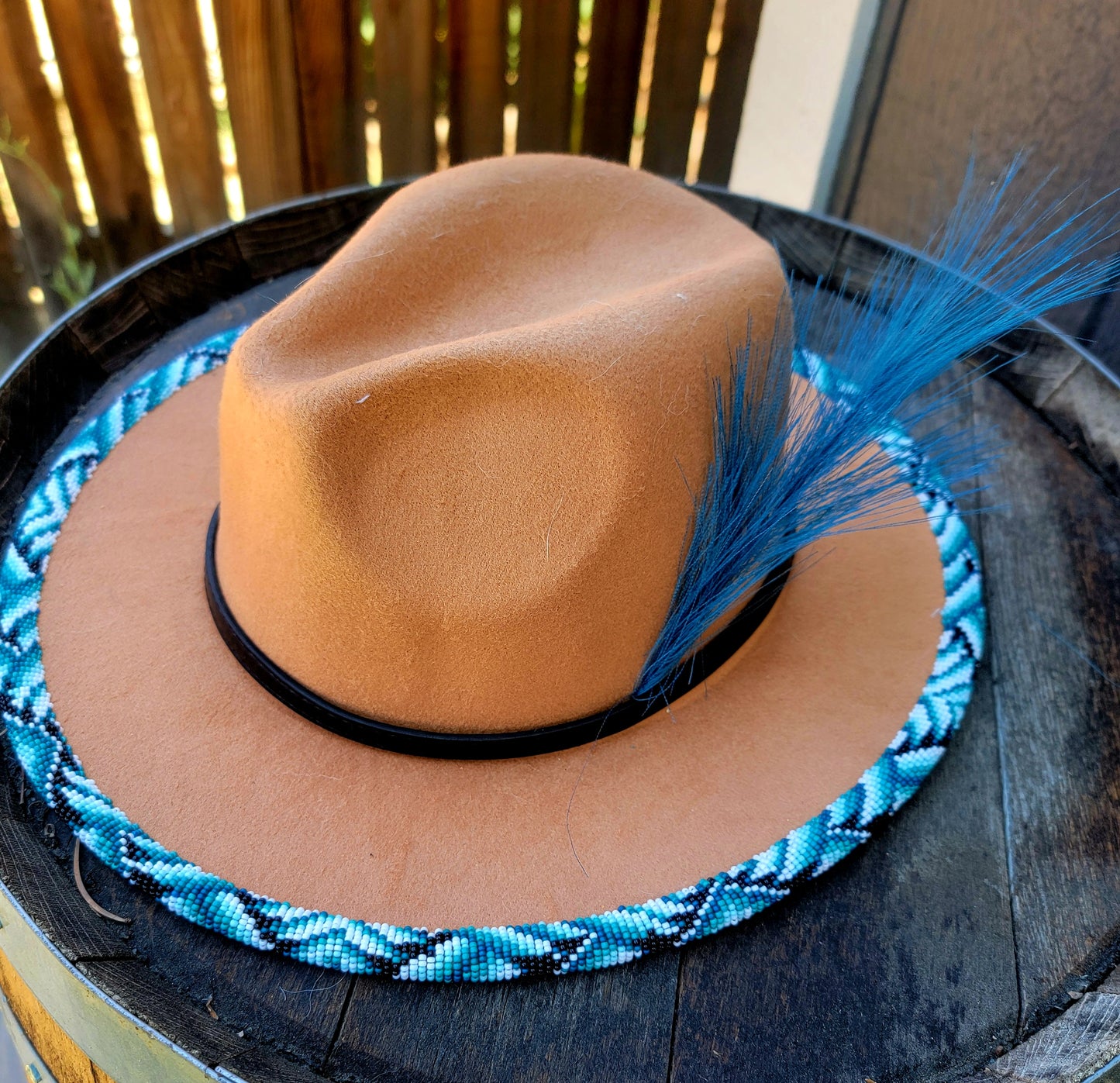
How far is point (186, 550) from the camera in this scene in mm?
1161

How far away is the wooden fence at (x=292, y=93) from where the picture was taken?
197 cm

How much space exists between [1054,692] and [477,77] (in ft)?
6.44

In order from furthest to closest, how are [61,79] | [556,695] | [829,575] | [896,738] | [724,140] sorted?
1. [724,140]
2. [61,79]
3. [829,575]
4. [896,738]
5. [556,695]

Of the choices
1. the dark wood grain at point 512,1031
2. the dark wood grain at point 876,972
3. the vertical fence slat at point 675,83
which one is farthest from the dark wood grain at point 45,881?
the vertical fence slat at point 675,83

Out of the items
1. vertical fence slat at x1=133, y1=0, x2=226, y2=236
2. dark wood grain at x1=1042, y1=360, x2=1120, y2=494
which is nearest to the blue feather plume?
dark wood grain at x1=1042, y1=360, x2=1120, y2=494

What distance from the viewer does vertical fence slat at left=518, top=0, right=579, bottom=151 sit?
2.26m

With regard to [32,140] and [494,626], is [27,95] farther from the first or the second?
[494,626]

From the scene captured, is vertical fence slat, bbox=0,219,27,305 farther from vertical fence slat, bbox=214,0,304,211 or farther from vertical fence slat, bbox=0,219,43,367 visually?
vertical fence slat, bbox=214,0,304,211

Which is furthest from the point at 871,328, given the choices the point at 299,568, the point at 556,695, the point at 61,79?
the point at 61,79

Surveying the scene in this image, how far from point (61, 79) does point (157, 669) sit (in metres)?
1.57

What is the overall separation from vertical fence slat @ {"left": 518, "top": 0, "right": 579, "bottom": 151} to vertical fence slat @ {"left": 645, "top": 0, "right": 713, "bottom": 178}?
26 cm

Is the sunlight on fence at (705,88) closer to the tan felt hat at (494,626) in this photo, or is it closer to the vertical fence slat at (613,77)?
the vertical fence slat at (613,77)

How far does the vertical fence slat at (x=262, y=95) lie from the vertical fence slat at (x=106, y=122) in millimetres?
222

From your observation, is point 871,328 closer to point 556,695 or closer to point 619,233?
point 619,233
